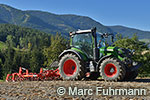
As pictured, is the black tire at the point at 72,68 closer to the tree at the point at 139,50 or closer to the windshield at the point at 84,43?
the windshield at the point at 84,43

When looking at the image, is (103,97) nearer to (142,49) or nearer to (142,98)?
(142,98)

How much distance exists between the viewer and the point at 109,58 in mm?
11242

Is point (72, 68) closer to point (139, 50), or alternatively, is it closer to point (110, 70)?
point (110, 70)

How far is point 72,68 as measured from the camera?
12.6 m

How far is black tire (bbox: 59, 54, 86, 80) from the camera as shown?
11664 millimetres

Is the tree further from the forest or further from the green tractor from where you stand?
the green tractor

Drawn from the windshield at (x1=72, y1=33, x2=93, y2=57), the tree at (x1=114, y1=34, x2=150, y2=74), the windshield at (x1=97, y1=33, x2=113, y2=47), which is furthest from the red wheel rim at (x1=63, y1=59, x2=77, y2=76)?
the tree at (x1=114, y1=34, x2=150, y2=74)

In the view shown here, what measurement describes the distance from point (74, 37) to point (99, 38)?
167 cm

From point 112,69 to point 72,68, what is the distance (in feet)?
8.78

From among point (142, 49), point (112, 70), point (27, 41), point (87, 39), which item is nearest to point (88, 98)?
point (112, 70)

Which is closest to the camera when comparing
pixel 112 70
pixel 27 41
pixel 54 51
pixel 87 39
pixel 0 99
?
pixel 0 99

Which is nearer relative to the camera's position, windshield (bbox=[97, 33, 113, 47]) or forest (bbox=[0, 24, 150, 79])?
windshield (bbox=[97, 33, 113, 47])

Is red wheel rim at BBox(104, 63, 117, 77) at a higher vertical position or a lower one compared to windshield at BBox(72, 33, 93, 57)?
lower

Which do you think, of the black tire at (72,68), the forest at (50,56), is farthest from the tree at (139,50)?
the black tire at (72,68)
